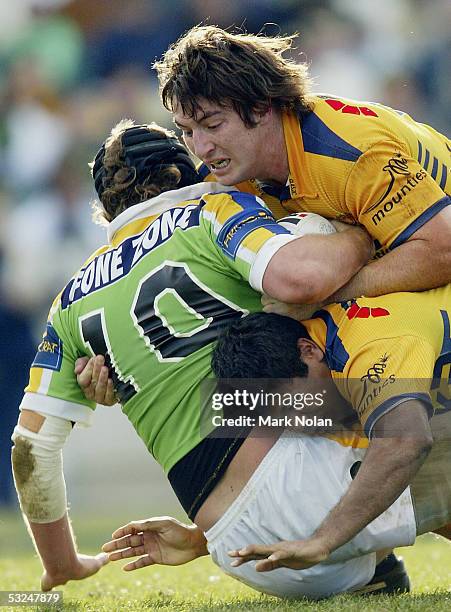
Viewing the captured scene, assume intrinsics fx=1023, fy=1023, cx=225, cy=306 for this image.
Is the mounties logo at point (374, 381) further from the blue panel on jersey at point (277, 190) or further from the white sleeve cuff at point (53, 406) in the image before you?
the white sleeve cuff at point (53, 406)

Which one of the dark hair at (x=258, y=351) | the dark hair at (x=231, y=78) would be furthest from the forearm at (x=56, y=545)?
the dark hair at (x=231, y=78)

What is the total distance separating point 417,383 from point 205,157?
4.06ft

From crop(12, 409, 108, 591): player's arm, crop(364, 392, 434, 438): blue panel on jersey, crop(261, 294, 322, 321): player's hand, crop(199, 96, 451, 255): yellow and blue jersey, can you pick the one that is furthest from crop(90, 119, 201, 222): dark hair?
crop(364, 392, 434, 438): blue panel on jersey

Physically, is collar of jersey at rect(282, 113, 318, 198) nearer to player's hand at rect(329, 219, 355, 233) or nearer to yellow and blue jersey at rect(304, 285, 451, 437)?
player's hand at rect(329, 219, 355, 233)

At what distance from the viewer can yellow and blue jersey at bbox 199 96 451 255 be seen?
3498mm

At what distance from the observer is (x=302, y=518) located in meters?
3.33

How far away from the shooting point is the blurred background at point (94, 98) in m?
9.73

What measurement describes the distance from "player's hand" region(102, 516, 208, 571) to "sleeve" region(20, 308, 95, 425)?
1.58ft

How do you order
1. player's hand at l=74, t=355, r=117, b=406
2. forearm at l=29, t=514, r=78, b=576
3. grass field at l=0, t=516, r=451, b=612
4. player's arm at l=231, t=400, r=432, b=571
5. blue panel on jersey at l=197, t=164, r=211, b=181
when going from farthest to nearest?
blue panel on jersey at l=197, t=164, r=211, b=181 → forearm at l=29, t=514, r=78, b=576 → player's hand at l=74, t=355, r=117, b=406 → grass field at l=0, t=516, r=451, b=612 → player's arm at l=231, t=400, r=432, b=571

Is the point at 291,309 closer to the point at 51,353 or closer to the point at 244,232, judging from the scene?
the point at 244,232

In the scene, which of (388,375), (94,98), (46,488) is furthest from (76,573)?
(94,98)

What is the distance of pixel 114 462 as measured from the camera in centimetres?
1095

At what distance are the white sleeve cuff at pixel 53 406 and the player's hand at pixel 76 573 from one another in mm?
625

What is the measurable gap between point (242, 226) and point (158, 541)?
1285 millimetres
